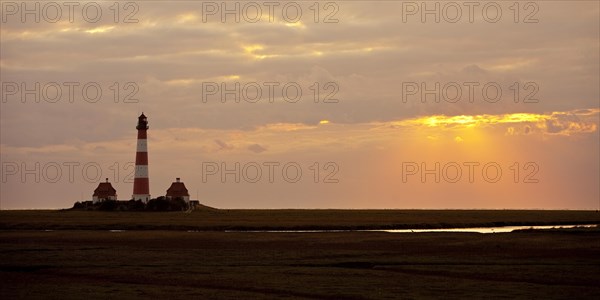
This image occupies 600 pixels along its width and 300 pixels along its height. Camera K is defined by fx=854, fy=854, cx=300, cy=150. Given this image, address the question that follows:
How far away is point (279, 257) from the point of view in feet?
140

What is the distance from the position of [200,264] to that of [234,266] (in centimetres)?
192

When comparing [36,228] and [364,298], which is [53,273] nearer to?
[364,298]

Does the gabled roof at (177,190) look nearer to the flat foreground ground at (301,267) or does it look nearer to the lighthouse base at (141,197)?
the lighthouse base at (141,197)

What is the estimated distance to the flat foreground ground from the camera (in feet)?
96.0

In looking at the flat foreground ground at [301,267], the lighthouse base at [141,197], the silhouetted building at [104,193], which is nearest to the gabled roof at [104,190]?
the silhouetted building at [104,193]

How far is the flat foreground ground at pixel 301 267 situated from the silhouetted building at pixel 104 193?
205 feet

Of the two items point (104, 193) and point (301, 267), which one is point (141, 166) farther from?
point (301, 267)

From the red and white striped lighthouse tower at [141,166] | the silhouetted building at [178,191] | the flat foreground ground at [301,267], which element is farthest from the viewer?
the silhouetted building at [178,191]

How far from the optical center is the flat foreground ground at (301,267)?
29.3m

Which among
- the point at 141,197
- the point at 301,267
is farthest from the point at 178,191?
the point at 301,267

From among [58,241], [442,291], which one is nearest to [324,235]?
[58,241]

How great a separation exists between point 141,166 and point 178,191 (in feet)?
55.0

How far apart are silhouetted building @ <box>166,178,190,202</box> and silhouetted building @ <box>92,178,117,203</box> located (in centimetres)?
807

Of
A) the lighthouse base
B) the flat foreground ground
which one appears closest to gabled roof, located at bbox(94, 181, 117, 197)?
the lighthouse base
